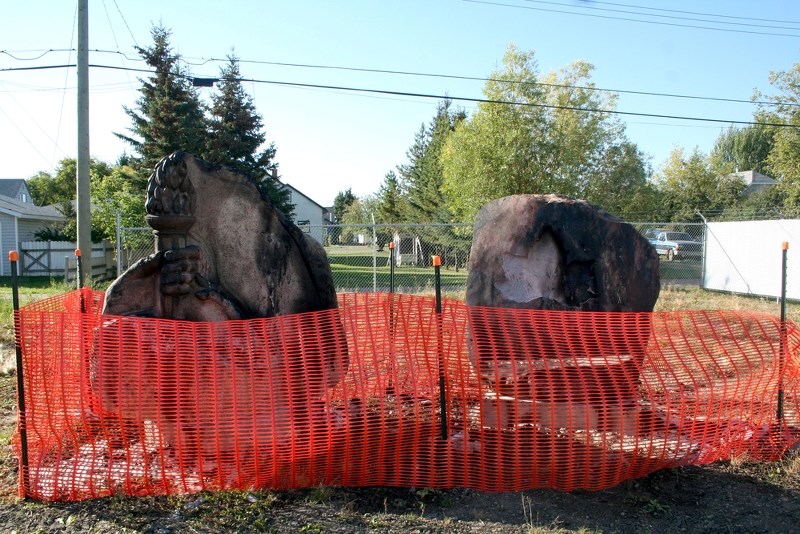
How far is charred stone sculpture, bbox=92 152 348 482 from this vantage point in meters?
3.92

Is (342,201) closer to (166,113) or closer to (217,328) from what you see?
(166,113)

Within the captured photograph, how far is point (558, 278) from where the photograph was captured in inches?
235

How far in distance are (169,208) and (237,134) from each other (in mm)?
24019

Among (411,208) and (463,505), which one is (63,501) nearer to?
(463,505)

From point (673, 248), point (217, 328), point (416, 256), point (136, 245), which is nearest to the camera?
point (217, 328)

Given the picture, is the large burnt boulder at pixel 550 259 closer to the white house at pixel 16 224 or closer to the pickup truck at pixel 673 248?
the pickup truck at pixel 673 248

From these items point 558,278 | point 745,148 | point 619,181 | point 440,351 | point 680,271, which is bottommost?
point 680,271

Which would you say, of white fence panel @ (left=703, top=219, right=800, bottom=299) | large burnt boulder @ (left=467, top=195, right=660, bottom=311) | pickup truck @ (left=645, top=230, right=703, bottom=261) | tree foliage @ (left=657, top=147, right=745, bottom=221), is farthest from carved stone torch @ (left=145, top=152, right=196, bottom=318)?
tree foliage @ (left=657, top=147, right=745, bottom=221)

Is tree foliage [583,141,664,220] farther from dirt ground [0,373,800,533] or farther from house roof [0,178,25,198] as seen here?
house roof [0,178,25,198]

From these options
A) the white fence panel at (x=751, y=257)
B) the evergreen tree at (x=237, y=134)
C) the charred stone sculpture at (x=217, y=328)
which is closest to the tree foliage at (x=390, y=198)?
the evergreen tree at (x=237, y=134)

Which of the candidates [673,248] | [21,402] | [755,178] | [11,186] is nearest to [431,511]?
[21,402]

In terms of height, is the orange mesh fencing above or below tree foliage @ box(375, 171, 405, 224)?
below

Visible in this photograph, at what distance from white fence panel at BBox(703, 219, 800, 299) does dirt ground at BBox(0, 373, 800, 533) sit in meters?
13.9

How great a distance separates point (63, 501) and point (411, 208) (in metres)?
33.3
